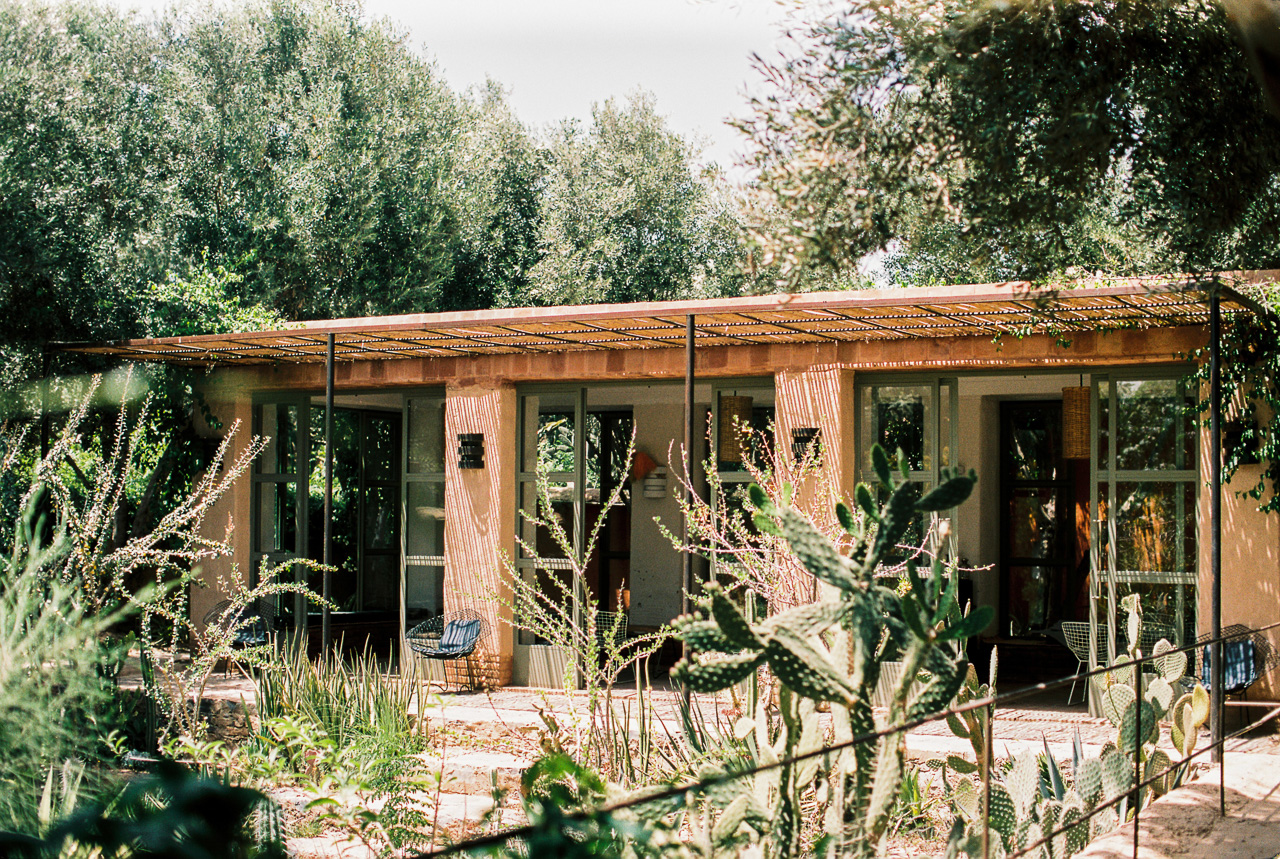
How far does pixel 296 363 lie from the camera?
10766mm

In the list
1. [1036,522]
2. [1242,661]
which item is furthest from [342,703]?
[1036,522]

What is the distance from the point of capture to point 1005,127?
477 cm

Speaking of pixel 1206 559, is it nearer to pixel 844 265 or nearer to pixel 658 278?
pixel 844 265

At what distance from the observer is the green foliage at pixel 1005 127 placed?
4766mm

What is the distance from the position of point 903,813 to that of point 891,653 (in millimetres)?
2048

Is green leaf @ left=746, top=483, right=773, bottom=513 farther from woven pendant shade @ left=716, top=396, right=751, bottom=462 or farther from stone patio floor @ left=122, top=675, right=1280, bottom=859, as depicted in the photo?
woven pendant shade @ left=716, top=396, right=751, bottom=462

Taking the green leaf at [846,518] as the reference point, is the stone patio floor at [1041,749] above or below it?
below

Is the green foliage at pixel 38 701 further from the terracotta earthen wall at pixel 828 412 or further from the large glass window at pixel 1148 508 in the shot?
the large glass window at pixel 1148 508

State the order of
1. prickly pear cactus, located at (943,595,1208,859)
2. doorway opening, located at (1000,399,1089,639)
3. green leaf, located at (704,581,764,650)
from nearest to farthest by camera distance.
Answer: green leaf, located at (704,581,764,650) < prickly pear cactus, located at (943,595,1208,859) < doorway opening, located at (1000,399,1089,639)

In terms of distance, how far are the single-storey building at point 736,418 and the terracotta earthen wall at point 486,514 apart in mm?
20

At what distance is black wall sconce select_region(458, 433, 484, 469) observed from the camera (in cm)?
997

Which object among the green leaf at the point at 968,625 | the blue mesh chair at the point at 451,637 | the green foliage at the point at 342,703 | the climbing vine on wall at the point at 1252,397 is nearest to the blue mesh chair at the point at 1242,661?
the climbing vine on wall at the point at 1252,397

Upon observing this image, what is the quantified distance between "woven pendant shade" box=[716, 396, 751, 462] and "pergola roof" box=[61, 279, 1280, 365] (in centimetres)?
64

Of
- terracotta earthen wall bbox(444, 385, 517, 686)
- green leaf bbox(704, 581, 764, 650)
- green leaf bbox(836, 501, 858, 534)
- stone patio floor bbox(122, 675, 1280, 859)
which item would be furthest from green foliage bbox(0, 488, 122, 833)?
terracotta earthen wall bbox(444, 385, 517, 686)
